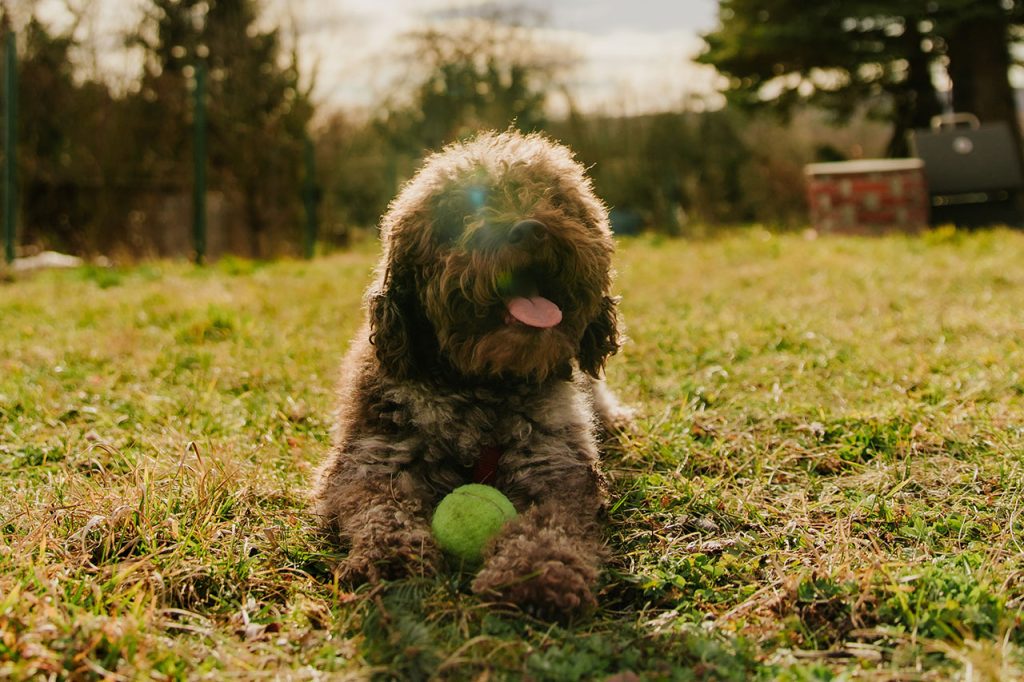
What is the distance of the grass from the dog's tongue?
2.24 ft

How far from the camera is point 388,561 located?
8.14ft

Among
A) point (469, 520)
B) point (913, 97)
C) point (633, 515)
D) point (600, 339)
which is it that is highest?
point (913, 97)

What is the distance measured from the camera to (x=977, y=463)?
10.7ft

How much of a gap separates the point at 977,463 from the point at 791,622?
148 cm

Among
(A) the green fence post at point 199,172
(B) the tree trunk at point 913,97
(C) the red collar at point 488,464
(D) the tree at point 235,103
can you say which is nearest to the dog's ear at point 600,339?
(C) the red collar at point 488,464

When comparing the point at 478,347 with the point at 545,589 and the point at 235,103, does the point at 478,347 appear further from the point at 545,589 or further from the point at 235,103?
the point at 235,103

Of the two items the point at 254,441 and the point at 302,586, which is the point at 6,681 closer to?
the point at 302,586

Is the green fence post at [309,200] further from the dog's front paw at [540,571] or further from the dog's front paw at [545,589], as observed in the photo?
the dog's front paw at [545,589]

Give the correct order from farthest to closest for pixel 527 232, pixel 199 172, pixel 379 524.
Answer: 1. pixel 199 172
2. pixel 527 232
3. pixel 379 524

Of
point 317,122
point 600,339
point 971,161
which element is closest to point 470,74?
point 317,122

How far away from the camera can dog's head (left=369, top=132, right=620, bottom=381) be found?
9.53ft

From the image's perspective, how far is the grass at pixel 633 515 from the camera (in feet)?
6.79

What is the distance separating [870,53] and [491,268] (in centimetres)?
1363

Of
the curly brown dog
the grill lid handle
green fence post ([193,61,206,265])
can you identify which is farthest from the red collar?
the grill lid handle
